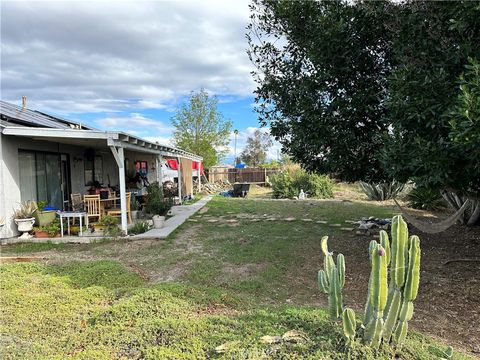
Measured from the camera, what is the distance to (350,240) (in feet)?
25.7

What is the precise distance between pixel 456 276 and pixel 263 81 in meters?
5.14

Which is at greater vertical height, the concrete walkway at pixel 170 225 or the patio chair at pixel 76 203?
the patio chair at pixel 76 203

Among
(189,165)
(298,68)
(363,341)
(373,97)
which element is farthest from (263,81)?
(189,165)

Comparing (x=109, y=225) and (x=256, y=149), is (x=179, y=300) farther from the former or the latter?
(x=256, y=149)

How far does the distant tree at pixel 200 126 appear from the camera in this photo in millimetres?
28297

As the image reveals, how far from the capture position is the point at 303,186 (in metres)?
18.7

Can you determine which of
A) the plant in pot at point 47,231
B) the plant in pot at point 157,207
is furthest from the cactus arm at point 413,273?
the plant in pot at point 47,231

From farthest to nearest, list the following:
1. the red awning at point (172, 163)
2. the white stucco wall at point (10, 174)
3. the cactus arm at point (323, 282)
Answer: the red awning at point (172, 163)
the white stucco wall at point (10, 174)
the cactus arm at point (323, 282)

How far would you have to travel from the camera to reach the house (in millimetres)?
7727

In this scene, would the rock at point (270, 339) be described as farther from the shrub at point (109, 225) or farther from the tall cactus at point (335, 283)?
the shrub at point (109, 225)

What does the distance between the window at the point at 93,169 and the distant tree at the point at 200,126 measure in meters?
15.2

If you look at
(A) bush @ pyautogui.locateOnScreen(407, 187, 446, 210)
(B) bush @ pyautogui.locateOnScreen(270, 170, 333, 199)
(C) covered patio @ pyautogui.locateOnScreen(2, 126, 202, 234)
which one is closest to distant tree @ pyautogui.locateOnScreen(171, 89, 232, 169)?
(B) bush @ pyautogui.locateOnScreen(270, 170, 333, 199)

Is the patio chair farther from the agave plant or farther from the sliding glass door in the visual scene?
the agave plant

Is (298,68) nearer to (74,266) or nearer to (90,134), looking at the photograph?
(90,134)
